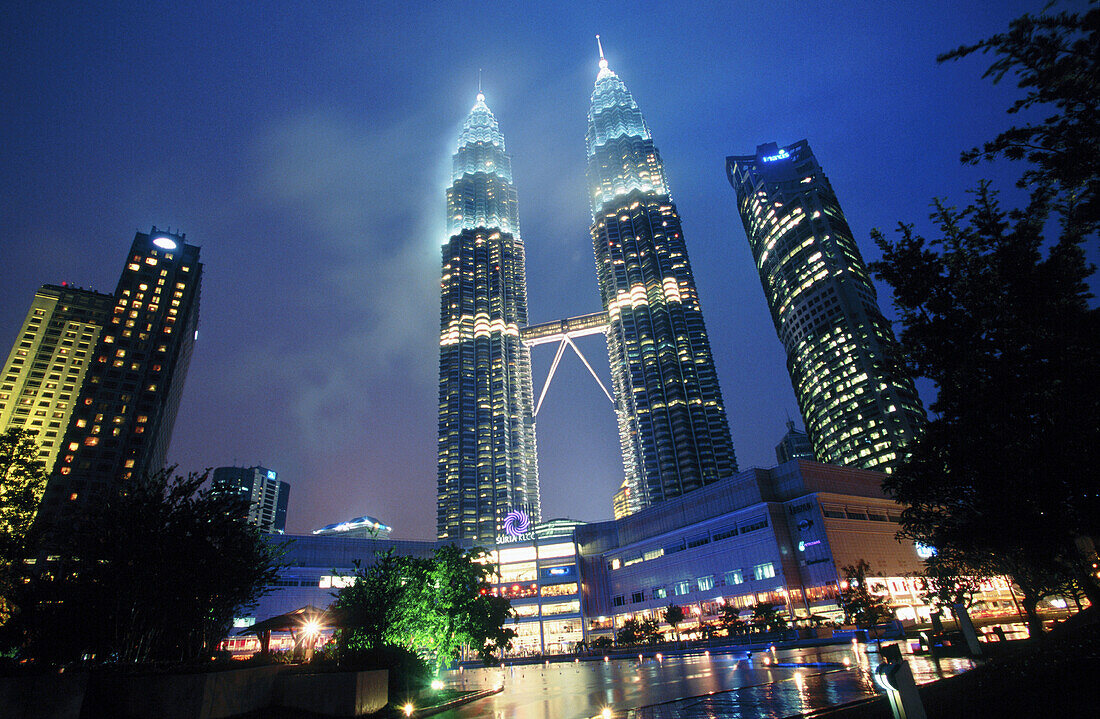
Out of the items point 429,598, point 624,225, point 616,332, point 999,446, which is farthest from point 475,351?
point 999,446

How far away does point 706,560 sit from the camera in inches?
3595

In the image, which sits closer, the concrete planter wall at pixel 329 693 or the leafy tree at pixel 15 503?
the concrete planter wall at pixel 329 693

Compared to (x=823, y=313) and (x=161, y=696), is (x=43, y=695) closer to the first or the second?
(x=161, y=696)

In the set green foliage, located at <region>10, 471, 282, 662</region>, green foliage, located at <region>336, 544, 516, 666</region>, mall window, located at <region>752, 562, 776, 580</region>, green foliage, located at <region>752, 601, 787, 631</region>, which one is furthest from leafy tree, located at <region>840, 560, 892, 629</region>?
green foliage, located at <region>10, 471, 282, 662</region>

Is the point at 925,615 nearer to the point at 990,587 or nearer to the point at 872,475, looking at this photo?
the point at 990,587

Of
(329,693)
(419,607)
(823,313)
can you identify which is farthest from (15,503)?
(823,313)

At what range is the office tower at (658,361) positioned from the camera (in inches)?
6048

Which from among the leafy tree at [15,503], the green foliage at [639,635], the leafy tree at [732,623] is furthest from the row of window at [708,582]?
the leafy tree at [15,503]

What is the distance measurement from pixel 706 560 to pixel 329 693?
8590 centimetres

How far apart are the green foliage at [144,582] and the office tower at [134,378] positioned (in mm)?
86104

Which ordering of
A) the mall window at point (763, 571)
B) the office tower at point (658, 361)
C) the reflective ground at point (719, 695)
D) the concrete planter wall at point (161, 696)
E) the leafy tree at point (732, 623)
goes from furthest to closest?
the office tower at point (658, 361) < the mall window at point (763, 571) < the leafy tree at point (732, 623) < the concrete planter wall at point (161, 696) < the reflective ground at point (719, 695)

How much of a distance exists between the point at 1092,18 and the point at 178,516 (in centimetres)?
2902

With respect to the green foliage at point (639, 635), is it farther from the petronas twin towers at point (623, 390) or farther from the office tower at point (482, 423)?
the office tower at point (482, 423)

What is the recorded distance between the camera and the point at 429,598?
89.4ft
